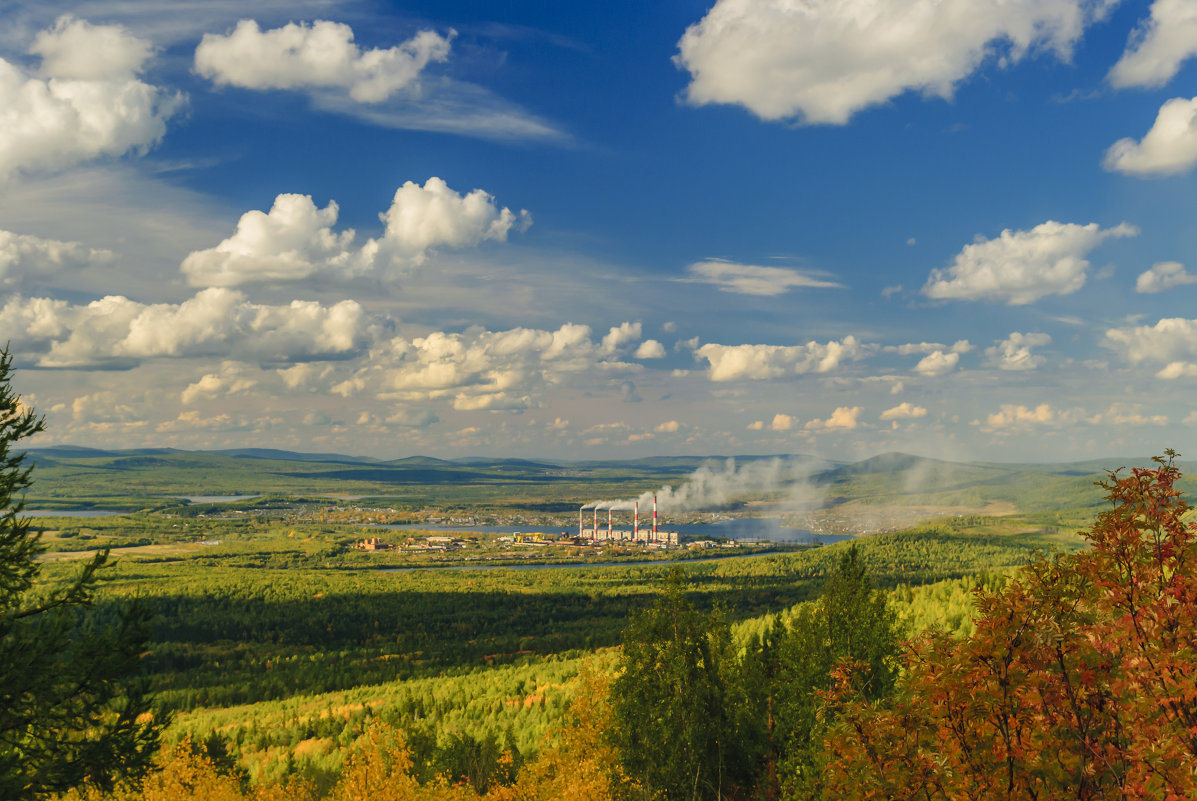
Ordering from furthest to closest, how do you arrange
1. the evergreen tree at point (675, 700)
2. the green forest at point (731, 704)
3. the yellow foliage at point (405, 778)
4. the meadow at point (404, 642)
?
the meadow at point (404, 642), the evergreen tree at point (675, 700), the yellow foliage at point (405, 778), the green forest at point (731, 704)

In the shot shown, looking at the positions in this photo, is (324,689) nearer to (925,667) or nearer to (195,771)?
(195,771)

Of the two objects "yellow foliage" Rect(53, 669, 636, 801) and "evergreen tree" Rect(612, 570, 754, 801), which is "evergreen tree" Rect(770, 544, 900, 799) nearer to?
"evergreen tree" Rect(612, 570, 754, 801)

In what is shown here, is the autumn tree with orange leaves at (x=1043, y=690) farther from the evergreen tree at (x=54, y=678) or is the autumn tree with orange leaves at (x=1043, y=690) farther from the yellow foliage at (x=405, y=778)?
the evergreen tree at (x=54, y=678)

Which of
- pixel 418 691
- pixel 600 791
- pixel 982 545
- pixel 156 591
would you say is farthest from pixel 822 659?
pixel 982 545

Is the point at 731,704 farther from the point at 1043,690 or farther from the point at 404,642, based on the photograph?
the point at 404,642

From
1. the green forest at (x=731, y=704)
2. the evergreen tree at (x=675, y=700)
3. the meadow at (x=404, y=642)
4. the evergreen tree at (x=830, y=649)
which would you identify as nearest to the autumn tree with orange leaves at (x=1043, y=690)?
the green forest at (x=731, y=704)

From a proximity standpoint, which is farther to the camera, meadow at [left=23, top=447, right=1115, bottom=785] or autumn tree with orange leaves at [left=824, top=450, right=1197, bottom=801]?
meadow at [left=23, top=447, right=1115, bottom=785]

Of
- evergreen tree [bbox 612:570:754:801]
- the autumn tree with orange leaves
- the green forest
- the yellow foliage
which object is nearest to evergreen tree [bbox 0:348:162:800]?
the green forest
